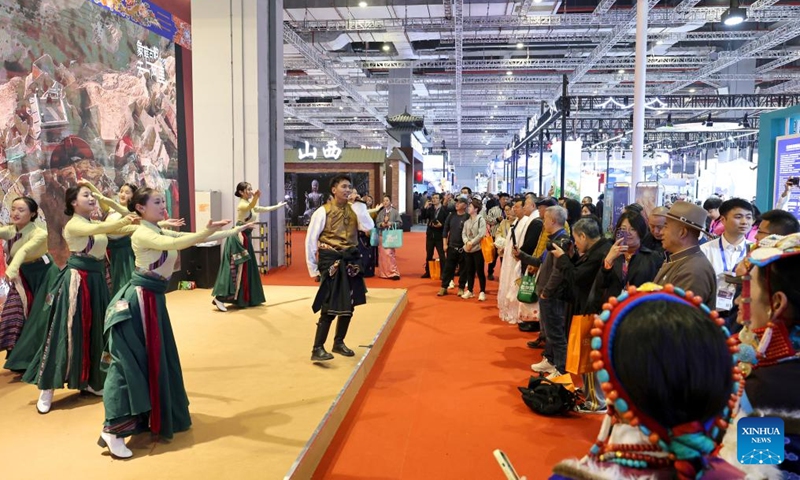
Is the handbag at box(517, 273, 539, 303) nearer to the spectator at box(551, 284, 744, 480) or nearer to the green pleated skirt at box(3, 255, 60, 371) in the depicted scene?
the green pleated skirt at box(3, 255, 60, 371)

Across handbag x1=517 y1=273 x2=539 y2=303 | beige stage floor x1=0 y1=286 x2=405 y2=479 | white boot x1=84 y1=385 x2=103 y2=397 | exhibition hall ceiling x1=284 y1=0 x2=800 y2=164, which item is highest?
exhibition hall ceiling x1=284 y1=0 x2=800 y2=164

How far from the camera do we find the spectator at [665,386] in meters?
0.99

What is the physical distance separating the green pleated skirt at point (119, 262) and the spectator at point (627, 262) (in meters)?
4.00

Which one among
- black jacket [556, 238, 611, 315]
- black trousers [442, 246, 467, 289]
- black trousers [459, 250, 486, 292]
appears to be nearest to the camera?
black jacket [556, 238, 611, 315]

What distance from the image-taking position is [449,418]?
13.1ft

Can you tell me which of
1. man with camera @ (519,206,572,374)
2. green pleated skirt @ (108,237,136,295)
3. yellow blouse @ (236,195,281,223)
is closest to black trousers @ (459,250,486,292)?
yellow blouse @ (236,195,281,223)

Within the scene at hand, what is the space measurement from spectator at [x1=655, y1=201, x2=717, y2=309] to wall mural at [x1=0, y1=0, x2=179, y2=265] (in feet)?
18.2

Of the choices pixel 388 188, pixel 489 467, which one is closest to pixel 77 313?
pixel 489 467

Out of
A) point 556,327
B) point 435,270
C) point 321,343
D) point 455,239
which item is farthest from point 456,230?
point 321,343

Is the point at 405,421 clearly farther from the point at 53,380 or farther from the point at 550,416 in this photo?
the point at 53,380

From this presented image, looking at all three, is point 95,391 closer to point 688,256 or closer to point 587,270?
point 587,270

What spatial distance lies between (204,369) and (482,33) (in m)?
11.8

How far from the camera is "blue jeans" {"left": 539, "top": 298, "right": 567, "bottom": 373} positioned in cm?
466

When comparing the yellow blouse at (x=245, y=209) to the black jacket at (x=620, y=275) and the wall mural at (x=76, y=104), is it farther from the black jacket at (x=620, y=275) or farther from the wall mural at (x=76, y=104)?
the black jacket at (x=620, y=275)
